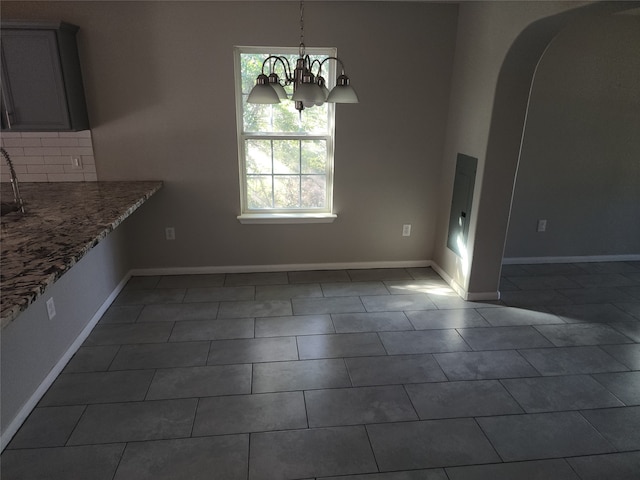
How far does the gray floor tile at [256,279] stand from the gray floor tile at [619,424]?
8.19 feet

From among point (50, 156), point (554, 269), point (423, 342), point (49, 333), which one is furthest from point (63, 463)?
point (554, 269)

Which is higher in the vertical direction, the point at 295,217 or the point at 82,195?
the point at 82,195

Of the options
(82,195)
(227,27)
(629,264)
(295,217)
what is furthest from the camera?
(629,264)

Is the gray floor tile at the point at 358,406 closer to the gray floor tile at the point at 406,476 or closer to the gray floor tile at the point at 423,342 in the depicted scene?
the gray floor tile at the point at 406,476

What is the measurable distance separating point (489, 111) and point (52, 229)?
9.80ft

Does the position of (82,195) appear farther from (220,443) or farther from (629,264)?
Result: (629,264)

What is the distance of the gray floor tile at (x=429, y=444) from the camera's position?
194cm

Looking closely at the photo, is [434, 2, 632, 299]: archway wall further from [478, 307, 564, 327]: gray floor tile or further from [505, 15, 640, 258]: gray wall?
[505, 15, 640, 258]: gray wall

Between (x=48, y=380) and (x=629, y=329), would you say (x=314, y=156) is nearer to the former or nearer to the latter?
(x=48, y=380)

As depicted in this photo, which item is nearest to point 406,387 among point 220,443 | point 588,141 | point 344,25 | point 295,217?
point 220,443

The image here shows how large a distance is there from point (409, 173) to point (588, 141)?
5.99 feet

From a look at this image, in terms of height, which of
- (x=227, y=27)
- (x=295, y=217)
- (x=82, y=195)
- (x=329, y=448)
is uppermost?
(x=227, y=27)

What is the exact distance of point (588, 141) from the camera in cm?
406

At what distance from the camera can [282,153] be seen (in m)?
3.79
